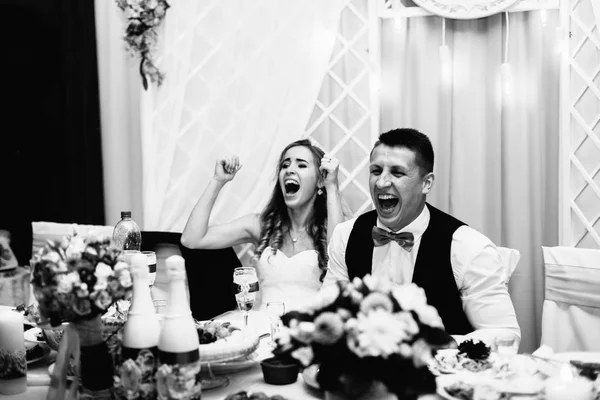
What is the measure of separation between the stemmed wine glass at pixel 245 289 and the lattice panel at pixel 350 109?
143 centimetres

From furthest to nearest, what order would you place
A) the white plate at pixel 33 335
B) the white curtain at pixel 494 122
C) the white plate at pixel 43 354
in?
1. the white curtain at pixel 494 122
2. the white plate at pixel 33 335
3. the white plate at pixel 43 354

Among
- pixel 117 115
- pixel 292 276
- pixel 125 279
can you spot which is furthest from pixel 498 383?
pixel 117 115

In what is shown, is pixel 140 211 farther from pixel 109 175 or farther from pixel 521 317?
pixel 521 317

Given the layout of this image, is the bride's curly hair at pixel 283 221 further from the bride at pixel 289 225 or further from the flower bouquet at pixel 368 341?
the flower bouquet at pixel 368 341

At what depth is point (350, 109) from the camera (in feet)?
10.5

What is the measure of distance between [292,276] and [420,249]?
768mm

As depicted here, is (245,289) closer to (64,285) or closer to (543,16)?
(64,285)

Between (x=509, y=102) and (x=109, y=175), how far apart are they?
219 cm

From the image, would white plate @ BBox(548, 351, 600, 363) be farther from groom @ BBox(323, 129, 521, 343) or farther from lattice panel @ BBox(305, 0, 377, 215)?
lattice panel @ BBox(305, 0, 377, 215)

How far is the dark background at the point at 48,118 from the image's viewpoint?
141 inches

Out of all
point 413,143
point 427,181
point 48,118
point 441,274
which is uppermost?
point 48,118

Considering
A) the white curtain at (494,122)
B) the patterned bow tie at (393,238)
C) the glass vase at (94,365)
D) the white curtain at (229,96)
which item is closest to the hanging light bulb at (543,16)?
the white curtain at (494,122)

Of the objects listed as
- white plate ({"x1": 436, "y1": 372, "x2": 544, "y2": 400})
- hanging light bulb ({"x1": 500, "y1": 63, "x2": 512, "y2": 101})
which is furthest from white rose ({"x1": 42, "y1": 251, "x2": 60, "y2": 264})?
hanging light bulb ({"x1": 500, "y1": 63, "x2": 512, "y2": 101})

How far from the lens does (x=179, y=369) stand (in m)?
1.21
